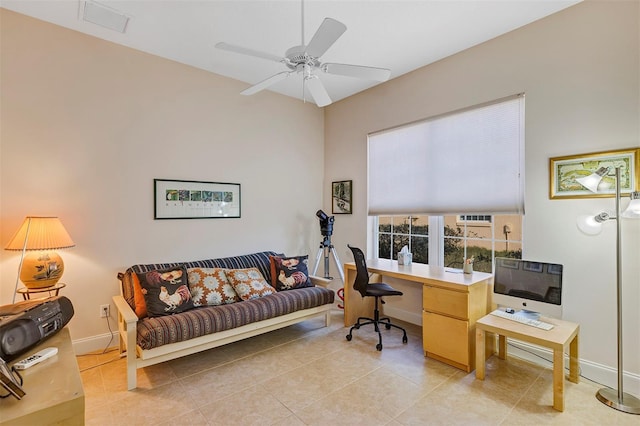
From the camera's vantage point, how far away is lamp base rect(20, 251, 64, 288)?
2.45 meters

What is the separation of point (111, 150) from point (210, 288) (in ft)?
5.44

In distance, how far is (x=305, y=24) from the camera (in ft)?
8.96

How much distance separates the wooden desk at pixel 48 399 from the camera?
85 centimetres

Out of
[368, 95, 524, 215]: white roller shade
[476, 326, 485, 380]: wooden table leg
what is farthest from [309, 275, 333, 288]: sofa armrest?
[476, 326, 485, 380]: wooden table leg

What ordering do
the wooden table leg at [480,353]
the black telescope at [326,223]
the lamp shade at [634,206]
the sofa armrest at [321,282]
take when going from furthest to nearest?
the black telescope at [326,223] → the sofa armrest at [321,282] → the wooden table leg at [480,353] → the lamp shade at [634,206]

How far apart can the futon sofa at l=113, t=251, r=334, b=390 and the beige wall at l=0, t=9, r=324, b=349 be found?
1.08 feet

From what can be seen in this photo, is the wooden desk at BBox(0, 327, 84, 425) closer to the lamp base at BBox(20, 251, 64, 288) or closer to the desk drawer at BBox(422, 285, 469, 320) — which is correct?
the lamp base at BBox(20, 251, 64, 288)

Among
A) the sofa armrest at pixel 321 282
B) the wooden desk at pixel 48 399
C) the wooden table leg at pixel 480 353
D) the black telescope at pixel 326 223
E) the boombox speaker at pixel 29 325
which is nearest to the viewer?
the wooden desk at pixel 48 399

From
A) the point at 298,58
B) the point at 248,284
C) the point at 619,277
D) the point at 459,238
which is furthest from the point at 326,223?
the point at 619,277

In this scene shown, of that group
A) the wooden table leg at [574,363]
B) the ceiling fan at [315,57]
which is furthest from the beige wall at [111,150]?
the wooden table leg at [574,363]

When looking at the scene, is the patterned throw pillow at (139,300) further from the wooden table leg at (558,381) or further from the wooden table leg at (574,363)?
the wooden table leg at (574,363)

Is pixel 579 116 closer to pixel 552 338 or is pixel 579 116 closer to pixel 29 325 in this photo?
pixel 552 338

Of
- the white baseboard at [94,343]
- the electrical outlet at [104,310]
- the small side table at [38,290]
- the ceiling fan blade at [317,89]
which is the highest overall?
the ceiling fan blade at [317,89]

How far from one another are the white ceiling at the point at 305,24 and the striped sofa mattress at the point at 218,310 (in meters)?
2.23
